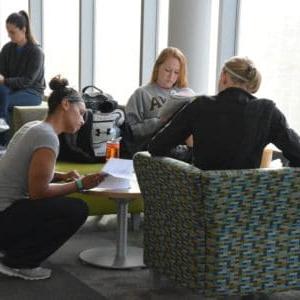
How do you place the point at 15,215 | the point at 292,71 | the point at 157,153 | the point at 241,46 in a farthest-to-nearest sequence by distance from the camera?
the point at 241,46
the point at 292,71
the point at 15,215
the point at 157,153

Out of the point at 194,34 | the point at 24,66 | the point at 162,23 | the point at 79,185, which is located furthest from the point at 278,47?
the point at 24,66

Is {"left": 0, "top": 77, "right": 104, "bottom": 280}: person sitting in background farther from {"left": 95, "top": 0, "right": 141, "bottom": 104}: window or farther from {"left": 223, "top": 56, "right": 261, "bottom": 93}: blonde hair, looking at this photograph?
{"left": 95, "top": 0, "right": 141, "bottom": 104}: window

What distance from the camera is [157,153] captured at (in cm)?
316

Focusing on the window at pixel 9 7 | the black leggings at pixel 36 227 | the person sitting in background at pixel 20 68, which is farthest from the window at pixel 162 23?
the window at pixel 9 7

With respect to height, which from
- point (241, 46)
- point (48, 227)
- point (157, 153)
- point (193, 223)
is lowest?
point (48, 227)

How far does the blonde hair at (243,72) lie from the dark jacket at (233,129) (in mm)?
68

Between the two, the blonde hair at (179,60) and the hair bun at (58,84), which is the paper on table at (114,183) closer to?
the hair bun at (58,84)

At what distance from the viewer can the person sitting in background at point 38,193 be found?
137 inches

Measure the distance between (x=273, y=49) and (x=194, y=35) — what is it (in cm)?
78

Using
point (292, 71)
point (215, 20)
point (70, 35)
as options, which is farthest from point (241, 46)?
point (70, 35)

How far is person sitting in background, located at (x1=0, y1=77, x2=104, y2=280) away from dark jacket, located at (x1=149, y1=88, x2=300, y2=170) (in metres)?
0.63

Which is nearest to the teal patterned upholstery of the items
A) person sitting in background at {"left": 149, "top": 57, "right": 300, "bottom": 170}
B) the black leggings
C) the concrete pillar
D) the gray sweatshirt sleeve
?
person sitting in background at {"left": 149, "top": 57, "right": 300, "bottom": 170}

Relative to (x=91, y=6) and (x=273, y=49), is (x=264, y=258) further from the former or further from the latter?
(x=91, y=6)

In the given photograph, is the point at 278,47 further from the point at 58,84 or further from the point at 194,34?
the point at 58,84
